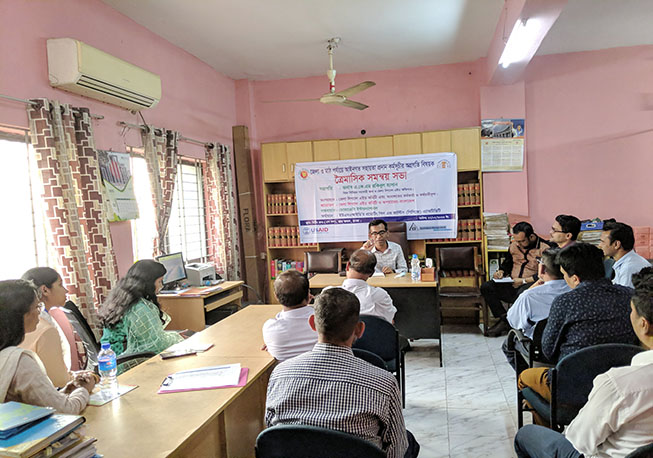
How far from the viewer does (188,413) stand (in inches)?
71.4

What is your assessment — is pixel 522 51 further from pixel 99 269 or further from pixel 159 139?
pixel 99 269

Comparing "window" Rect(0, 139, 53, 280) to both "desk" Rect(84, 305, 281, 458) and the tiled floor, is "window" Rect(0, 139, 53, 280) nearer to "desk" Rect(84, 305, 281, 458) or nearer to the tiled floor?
"desk" Rect(84, 305, 281, 458)

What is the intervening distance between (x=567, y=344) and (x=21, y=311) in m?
2.61

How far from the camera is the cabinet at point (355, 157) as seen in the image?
6098 millimetres

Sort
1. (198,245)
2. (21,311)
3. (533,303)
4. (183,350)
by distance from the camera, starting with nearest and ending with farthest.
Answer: (21,311) → (183,350) → (533,303) → (198,245)

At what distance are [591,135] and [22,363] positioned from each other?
674 cm

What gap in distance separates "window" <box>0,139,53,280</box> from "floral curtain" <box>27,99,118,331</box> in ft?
0.45

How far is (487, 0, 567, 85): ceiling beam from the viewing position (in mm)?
3670

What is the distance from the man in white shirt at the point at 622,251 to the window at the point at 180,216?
4.43 meters

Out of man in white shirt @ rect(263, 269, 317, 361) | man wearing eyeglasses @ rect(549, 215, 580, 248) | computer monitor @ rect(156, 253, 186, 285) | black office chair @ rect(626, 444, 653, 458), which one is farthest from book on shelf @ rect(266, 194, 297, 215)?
black office chair @ rect(626, 444, 653, 458)

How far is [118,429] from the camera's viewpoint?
171cm

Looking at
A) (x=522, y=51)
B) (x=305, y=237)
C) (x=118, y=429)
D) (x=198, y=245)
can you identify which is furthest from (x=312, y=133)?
(x=118, y=429)

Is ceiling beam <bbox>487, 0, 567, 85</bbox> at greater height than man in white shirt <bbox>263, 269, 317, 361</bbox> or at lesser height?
greater

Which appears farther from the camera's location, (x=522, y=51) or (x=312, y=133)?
(x=312, y=133)
